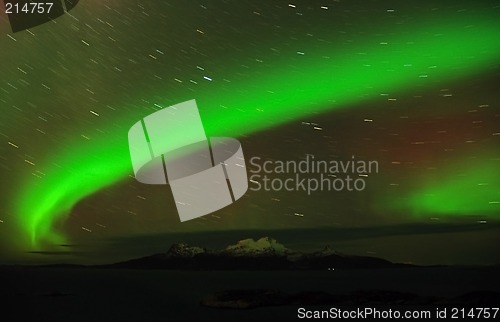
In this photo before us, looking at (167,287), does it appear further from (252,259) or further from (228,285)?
(252,259)

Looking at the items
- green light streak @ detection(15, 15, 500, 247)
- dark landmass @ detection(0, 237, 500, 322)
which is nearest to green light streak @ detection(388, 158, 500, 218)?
green light streak @ detection(15, 15, 500, 247)

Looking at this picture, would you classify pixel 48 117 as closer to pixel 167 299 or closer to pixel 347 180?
pixel 167 299

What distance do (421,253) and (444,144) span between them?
1.39 ft

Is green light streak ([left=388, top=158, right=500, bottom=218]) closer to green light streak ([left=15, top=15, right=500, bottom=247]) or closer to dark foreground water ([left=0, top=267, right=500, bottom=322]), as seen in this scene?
green light streak ([left=15, top=15, right=500, bottom=247])

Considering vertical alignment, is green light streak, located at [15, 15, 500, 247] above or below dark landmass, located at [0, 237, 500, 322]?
above

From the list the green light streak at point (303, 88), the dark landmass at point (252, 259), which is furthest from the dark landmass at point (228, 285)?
the green light streak at point (303, 88)

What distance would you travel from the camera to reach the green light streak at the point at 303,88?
2285 mm

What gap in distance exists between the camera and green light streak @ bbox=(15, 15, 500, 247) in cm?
229

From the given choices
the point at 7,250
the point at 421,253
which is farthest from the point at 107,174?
the point at 421,253

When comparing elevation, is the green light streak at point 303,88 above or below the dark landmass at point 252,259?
above

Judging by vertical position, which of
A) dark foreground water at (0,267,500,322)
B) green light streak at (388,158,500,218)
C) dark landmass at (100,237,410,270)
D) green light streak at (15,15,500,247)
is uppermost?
green light streak at (15,15,500,247)

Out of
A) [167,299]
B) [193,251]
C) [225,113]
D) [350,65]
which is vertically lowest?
[167,299]

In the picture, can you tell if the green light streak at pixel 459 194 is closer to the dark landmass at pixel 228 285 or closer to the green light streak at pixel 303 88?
the green light streak at pixel 303 88

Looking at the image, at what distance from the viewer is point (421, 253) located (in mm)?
2320
